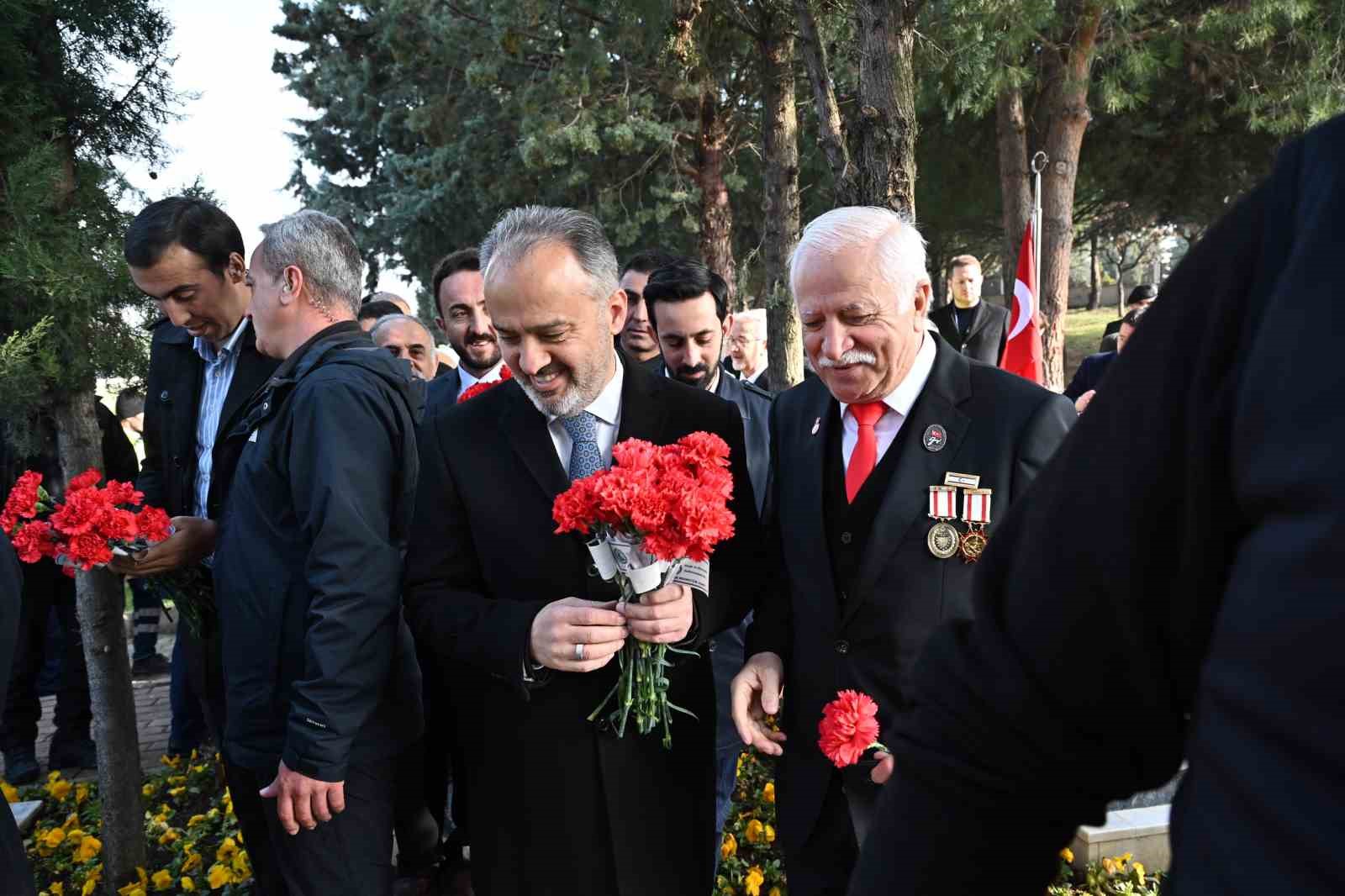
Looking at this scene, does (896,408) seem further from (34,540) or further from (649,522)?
(34,540)

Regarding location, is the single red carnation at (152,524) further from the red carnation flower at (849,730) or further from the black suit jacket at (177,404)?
the red carnation flower at (849,730)

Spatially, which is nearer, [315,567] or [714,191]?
[315,567]

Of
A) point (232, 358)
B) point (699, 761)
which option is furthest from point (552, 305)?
point (232, 358)

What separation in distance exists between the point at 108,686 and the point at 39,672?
2471 millimetres

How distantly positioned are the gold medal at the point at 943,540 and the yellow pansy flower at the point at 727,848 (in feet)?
8.07

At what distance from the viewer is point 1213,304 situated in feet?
2.13

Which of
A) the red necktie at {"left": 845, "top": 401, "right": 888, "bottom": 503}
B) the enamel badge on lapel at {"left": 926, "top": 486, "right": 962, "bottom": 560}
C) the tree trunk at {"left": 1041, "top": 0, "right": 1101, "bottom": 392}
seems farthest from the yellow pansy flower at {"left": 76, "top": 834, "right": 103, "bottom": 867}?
the tree trunk at {"left": 1041, "top": 0, "right": 1101, "bottom": 392}

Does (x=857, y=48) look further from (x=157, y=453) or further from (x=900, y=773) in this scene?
(x=900, y=773)

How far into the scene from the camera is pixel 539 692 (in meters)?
2.66

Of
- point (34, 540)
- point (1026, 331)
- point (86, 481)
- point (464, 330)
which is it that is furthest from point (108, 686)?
point (1026, 331)

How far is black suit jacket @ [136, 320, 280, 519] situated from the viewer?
11.6 ft

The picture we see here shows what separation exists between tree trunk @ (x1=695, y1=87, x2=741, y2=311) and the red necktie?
40.9 feet

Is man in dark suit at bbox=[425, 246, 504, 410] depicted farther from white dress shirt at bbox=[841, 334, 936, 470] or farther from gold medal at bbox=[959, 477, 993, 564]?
gold medal at bbox=[959, 477, 993, 564]

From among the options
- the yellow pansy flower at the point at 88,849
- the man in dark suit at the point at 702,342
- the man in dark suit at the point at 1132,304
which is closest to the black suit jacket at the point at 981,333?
the man in dark suit at the point at 1132,304
